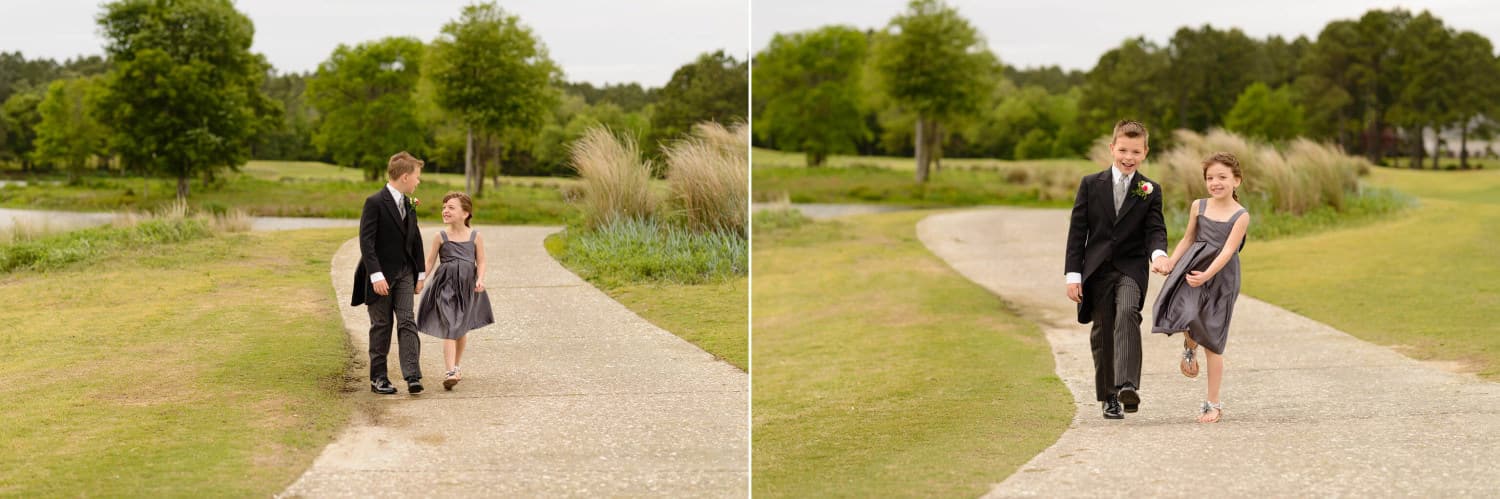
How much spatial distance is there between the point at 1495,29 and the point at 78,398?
38.3ft

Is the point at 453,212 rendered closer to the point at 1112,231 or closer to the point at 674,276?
the point at 674,276

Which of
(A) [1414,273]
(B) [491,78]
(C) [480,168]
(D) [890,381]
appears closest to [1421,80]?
(A) [1414,273]

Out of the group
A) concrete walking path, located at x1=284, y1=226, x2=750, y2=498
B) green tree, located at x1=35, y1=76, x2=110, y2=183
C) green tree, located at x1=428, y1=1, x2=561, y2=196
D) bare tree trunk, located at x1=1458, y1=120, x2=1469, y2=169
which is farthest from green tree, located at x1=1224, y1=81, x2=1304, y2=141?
green tree, located at x1=35, y1=76, x2=110, y2=183

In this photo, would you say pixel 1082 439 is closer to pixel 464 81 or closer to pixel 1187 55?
pixel 464 81

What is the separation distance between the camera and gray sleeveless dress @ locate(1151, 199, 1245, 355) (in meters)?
5.07

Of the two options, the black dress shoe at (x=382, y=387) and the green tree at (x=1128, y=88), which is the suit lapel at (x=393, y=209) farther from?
the green tree at (x=1128, y=88)

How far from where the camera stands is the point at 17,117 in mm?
6602

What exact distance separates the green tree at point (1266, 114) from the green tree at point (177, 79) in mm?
11621

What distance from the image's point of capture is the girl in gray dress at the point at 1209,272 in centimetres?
496

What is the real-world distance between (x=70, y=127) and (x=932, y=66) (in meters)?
17.3

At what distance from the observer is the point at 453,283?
5863 mm

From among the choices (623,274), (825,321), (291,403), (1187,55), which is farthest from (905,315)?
(1187,55)

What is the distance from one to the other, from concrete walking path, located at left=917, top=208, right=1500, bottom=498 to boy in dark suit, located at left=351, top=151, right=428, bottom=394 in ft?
8.62

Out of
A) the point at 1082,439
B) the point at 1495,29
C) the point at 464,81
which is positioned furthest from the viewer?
the point at 1495,29
